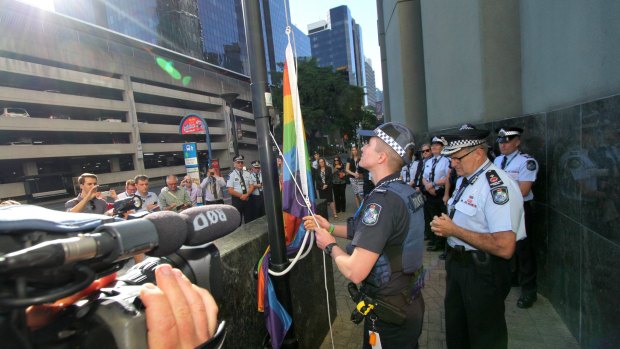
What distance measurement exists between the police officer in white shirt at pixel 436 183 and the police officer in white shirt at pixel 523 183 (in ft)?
6.34

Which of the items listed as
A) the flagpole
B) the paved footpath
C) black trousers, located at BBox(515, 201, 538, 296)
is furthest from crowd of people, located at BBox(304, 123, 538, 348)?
black trousers, located at BBox(515, 201, 538, 296)

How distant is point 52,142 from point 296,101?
46530mm

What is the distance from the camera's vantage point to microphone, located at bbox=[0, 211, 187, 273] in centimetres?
57

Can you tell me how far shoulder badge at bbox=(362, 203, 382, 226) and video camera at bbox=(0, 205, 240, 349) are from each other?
1.13 m

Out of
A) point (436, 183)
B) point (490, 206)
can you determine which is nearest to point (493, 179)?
point (490, 206)

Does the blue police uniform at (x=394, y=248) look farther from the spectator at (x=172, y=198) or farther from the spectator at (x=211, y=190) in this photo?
the spectator at (x=211, y=190)

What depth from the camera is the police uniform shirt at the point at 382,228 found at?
1848 mm

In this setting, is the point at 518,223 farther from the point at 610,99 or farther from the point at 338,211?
the point at 338,211

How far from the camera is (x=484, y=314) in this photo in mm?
2457

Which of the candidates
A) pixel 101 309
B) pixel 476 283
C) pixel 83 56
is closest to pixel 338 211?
pixel 476 283

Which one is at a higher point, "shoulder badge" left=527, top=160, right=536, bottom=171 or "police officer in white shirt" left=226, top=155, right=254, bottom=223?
"shoulder badge" left=527, top=160, right=536, bottom=171

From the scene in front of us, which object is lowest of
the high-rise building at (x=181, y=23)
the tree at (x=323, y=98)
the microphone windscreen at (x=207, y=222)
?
the microphone windscreen at (x=207, y=222)

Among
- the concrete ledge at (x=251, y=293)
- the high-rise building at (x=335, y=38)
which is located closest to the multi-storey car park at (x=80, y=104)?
the concrete ledge at (x=251, y=293)

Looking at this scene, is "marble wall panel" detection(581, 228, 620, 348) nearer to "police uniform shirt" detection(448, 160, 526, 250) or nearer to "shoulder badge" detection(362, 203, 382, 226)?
"police uniform shirt" detection(448, 160, 526, 250)
